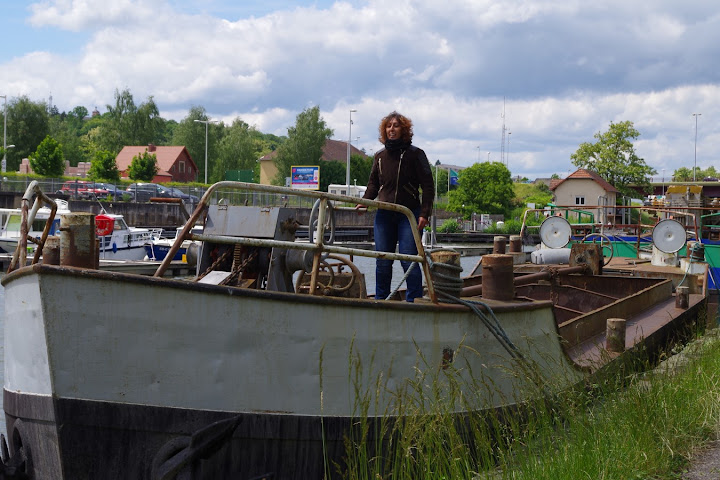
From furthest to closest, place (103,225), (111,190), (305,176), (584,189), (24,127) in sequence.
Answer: (24,127), (305,176), (584,189), (111,190), (103,225)

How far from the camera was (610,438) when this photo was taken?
4.80 meters

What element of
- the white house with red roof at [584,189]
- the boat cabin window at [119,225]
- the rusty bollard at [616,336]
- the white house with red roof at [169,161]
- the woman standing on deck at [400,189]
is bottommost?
the rusty bollard at [616,336]

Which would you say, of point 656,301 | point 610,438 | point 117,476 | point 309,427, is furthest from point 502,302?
point 656,301

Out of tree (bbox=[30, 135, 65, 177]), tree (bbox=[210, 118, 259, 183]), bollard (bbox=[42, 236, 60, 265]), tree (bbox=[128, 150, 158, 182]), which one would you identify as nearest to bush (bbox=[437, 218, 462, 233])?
tree (bbox=[128, 150, 158, 182])

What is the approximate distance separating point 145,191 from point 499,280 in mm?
52355

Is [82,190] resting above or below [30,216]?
above

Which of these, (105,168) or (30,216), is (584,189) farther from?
(30,216)

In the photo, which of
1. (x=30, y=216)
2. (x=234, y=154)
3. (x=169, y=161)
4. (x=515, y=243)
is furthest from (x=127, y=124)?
(x=30, y=216)

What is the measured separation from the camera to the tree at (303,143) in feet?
281

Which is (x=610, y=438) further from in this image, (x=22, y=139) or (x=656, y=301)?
(x=22, y=139)

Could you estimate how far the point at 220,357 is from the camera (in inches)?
175

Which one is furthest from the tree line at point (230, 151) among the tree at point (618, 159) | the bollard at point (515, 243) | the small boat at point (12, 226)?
the bollard at point (515, 243)

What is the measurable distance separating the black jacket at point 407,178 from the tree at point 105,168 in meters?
56.2

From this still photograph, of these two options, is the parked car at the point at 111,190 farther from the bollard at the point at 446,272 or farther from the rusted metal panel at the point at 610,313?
the bollard at the point at 446,272
